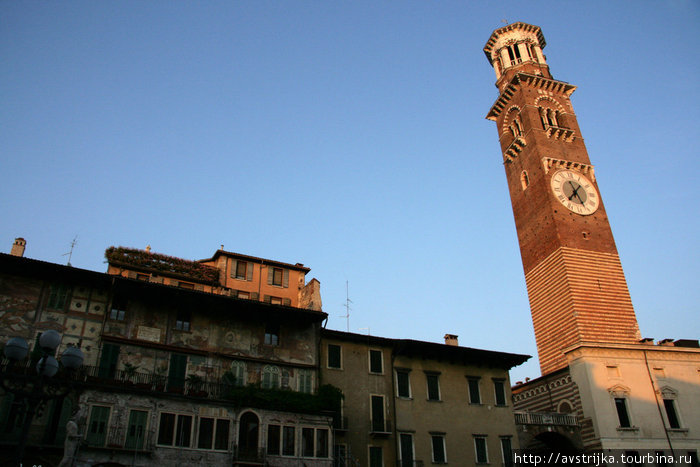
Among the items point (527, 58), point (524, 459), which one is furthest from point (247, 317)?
point (527, 58)

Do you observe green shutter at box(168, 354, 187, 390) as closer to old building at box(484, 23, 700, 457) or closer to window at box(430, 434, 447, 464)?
window at box(430, 434, 447, 464)

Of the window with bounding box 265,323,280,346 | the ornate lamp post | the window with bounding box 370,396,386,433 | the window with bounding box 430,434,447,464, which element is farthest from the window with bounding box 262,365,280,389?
the ornate lamp post

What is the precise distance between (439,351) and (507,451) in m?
6.41

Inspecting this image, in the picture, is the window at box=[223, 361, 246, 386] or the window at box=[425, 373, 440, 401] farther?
the window at box=[425, 373, 440, 401]

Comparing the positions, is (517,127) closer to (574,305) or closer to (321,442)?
(574,305)

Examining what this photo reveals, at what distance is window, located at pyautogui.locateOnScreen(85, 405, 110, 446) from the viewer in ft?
70.7

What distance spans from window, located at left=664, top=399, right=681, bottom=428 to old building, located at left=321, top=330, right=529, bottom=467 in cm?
1117

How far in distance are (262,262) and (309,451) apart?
11462 mm

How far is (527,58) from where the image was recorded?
55156 mm

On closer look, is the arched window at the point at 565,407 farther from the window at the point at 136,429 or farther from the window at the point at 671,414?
the window at the point at 136,429

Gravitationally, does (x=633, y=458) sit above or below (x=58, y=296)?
below

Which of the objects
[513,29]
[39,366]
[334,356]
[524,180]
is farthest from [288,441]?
[513,29]

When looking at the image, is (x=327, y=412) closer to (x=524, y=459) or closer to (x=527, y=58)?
(x=524, y=459)

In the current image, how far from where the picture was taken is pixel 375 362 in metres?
30.6
